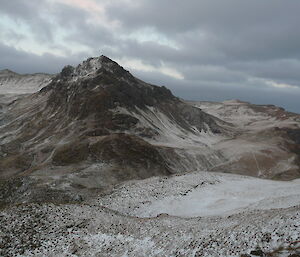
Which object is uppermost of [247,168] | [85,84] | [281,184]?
[85,84]

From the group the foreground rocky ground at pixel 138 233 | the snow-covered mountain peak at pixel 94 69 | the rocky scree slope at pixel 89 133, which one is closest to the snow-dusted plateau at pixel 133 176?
the foreground rocky ground at pixel 138 233

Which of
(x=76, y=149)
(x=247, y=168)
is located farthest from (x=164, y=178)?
(x=247, y=168)

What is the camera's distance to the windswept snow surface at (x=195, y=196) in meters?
41.6

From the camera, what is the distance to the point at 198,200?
44938mm

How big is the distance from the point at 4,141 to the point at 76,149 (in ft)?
145

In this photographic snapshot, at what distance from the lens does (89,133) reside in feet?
350

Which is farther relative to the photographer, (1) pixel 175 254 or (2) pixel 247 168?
(2) pixel 247 168

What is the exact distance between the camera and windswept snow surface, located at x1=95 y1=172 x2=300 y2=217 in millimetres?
41594

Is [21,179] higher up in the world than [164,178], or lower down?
lower down

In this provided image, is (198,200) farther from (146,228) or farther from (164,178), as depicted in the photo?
(146,228)

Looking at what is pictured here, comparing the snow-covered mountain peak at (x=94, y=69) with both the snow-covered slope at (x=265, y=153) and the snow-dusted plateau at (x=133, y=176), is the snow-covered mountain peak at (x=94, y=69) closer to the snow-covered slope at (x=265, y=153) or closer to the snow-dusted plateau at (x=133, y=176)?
the snow-dusted plateau at (x=133, y=176)

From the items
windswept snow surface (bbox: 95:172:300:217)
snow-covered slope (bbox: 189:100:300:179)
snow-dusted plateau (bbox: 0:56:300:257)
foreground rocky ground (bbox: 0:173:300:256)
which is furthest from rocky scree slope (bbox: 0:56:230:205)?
foreground rocky ground (bbox: 0:173:300:256)

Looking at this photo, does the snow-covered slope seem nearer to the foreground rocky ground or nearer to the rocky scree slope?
the rocky scree slope

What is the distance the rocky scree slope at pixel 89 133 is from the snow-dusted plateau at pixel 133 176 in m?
0.38
